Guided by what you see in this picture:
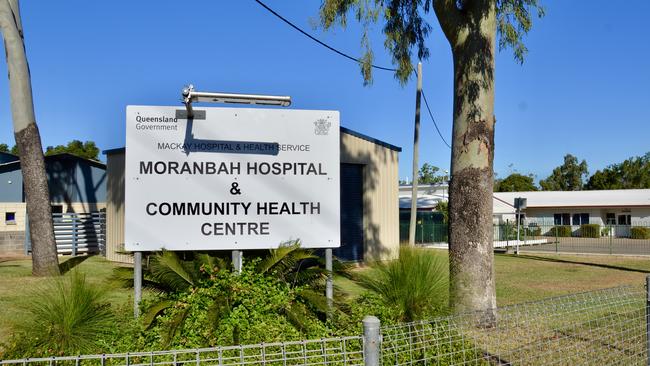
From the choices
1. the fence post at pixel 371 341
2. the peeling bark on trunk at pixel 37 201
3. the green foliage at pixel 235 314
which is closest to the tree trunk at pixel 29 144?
the peeling bark on trunk at pixel 37 201

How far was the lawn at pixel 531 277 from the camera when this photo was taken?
10.4m

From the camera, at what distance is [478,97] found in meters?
7.77

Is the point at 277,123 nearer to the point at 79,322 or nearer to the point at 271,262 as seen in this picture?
the point at 271,262

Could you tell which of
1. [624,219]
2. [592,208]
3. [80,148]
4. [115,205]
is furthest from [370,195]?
[80,148]

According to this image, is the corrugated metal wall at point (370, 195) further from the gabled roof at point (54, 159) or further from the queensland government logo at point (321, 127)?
the queensland government logo at point (321, 127)

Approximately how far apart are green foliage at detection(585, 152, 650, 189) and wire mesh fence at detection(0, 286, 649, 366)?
79.7m

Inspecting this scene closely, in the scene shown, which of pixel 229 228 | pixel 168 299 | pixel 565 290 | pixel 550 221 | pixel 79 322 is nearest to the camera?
pixel 79 322

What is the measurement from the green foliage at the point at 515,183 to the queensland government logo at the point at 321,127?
83.4 metres

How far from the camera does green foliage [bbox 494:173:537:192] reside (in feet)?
289

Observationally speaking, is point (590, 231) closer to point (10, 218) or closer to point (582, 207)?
point (582, 207)

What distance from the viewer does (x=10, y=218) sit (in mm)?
25125

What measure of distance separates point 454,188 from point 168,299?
3.98 m

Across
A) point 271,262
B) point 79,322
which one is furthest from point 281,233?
point 79,322

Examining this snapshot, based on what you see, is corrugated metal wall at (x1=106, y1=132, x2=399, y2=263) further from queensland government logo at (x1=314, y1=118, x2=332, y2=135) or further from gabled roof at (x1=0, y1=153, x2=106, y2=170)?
queensland government logo at (x1=314, y1=118, x2=332, y2=135)
